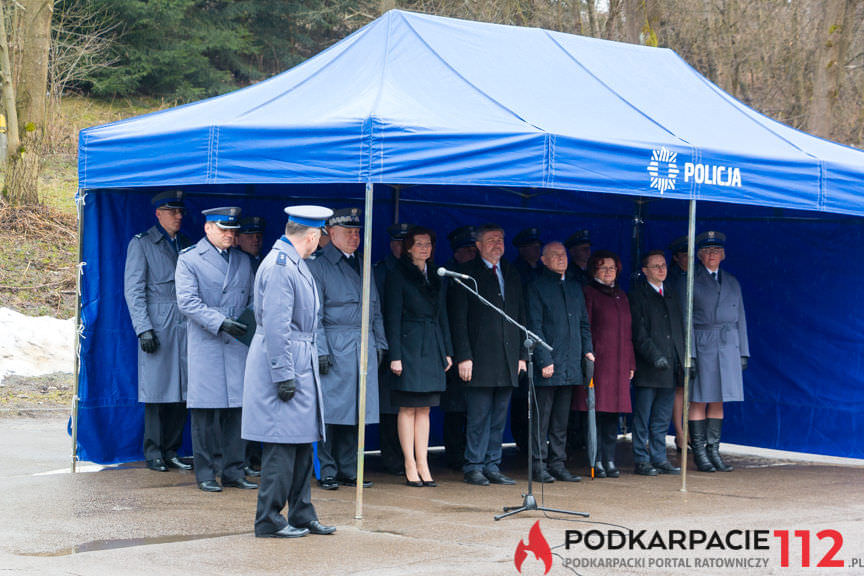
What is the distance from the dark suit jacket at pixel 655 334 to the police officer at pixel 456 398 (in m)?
1.52

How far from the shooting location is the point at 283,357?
6.14 meters

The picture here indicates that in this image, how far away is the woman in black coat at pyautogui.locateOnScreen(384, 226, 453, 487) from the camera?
8289 millimetres

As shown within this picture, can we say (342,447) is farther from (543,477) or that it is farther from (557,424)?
(557,424)

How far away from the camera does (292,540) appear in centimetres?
621

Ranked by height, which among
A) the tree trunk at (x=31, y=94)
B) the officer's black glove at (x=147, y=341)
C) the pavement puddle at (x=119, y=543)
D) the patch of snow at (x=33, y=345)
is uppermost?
the tree trunk at (x=31, y=94)

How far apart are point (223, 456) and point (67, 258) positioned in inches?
457

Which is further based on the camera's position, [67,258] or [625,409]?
[67,258]

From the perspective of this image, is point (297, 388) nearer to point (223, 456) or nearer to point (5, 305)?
point (223, 456)

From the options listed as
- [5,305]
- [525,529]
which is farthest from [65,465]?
[5,305]

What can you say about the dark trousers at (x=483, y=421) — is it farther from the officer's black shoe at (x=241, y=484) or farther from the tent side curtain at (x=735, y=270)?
the tent side curtain at (x=735, y=270)

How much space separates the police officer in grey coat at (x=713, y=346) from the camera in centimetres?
967

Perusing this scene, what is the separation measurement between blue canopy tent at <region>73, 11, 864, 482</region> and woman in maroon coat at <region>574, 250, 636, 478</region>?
1.31 meters

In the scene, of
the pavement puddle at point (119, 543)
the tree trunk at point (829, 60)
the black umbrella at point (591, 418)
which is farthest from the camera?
the tree trunk at point (829, 60)

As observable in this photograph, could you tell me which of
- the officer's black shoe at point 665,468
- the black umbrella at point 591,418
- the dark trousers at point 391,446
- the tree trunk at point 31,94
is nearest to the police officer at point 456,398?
the dark trousers at point 391,446
